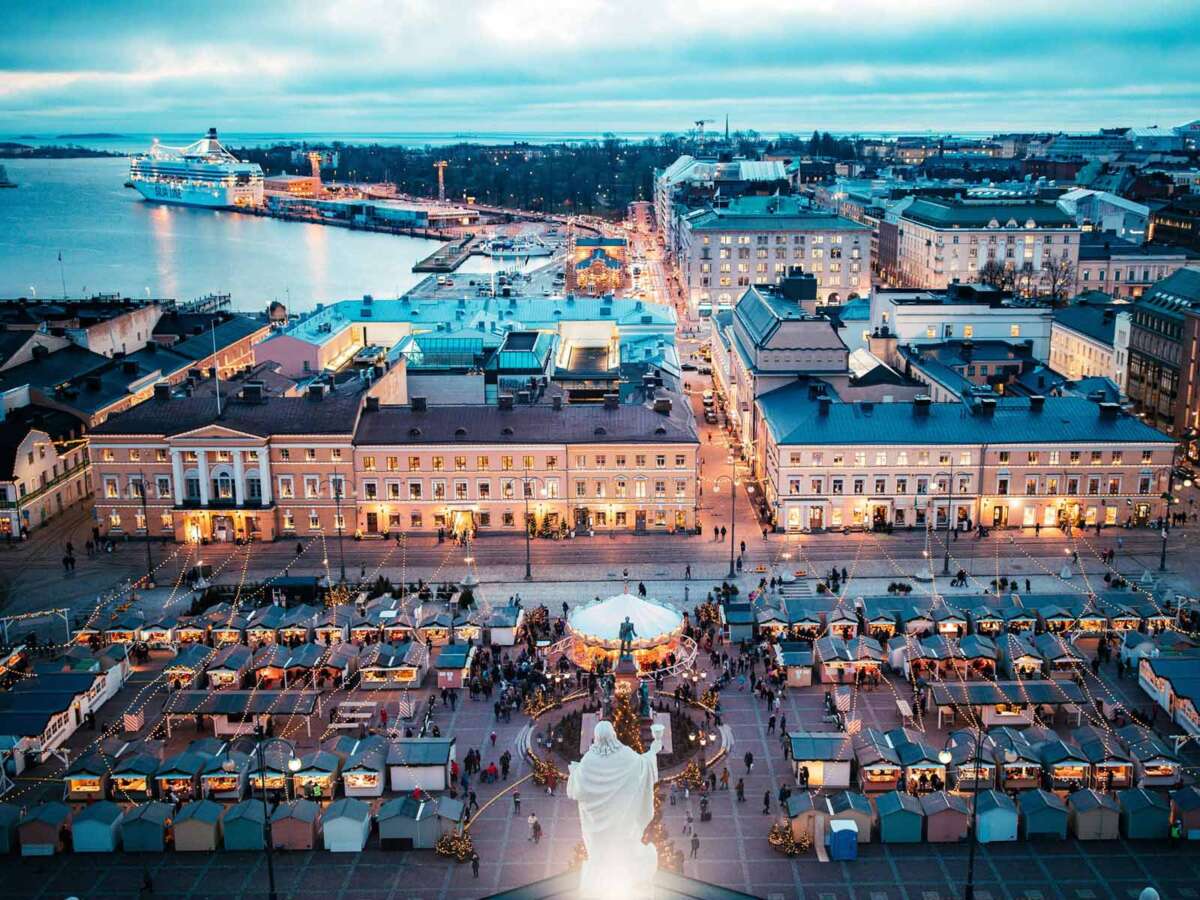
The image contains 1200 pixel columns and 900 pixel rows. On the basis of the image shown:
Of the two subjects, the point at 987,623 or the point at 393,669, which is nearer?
the point at 393,669

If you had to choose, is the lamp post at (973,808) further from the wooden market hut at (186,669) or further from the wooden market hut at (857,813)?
the wooden market hut at (186,669)

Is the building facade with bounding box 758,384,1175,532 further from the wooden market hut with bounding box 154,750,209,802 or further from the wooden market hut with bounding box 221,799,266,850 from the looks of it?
the wooden market hut with bounding box 221,799,266,850

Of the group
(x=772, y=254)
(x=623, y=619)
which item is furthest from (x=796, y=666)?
(x=772, y=254)

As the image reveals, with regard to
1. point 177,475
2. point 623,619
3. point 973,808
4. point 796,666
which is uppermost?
point 177,475

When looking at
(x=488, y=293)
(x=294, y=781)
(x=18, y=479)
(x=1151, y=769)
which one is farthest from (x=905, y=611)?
(x=488, y=293)

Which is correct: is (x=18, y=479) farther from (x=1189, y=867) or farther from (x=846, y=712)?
(x=1189, y=867)

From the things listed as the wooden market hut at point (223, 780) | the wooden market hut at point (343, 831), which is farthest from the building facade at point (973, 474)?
the wooden market hut at point (223, 780)

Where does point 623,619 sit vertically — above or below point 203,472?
below

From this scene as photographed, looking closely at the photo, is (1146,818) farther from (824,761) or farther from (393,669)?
(393,669)
